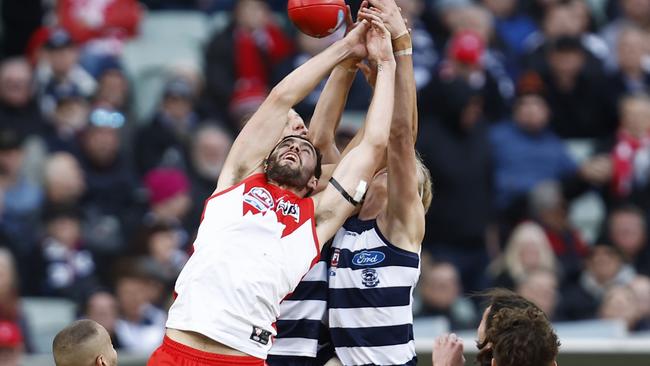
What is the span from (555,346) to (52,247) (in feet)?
18.9

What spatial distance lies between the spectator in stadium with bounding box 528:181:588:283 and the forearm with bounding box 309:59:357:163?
452 centimetres

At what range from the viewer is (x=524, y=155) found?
1217 centimetres

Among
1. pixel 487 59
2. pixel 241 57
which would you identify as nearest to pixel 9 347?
pixel 241 57

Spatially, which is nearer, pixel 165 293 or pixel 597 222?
pixel 165 293

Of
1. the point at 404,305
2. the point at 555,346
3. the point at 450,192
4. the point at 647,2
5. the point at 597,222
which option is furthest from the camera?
the point at 647,2

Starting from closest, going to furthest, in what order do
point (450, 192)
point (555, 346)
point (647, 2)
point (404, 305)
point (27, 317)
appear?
point (555, 346)
point (404, 305)
point (27, 317)
point (450, 192)
point (647, 2)

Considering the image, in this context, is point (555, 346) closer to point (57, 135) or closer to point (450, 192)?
point (450, 192)

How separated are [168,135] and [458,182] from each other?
2.46 metres

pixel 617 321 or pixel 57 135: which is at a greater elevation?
pixel 57 135

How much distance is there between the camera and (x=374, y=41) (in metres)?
7.18

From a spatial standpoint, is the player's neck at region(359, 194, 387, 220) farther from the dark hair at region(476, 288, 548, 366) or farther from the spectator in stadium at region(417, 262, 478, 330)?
the spectator in stadium at region(417, 262, 478, 330)

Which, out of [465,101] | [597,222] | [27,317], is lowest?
[27,317]

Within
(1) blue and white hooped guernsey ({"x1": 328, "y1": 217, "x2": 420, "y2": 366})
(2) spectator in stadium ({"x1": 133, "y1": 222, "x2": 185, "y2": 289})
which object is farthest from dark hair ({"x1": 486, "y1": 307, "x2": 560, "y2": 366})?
(2) spectator in stadium ({"x1": 133, "y1": 222, "x2": 185, "y2": 289})

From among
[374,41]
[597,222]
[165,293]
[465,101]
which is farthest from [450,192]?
[374,41]
